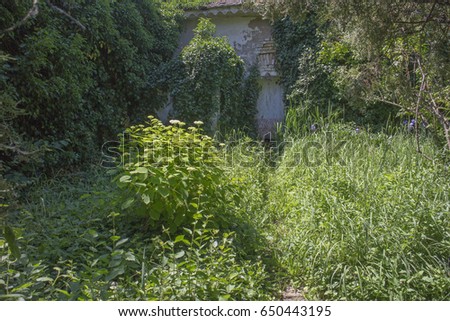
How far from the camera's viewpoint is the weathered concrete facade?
10445 millimetres

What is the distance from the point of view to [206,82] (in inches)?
352

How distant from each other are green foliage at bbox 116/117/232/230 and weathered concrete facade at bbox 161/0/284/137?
627 centimetres

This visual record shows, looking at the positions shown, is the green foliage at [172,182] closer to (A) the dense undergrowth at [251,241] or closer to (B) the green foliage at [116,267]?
(A) the dense undergrowth at [251,241]

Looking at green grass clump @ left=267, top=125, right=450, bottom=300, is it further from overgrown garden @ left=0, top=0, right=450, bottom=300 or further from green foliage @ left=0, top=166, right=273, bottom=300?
green foliage @ left=0, top=166, right=273, bottom=300

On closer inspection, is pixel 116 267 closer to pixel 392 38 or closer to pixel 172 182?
pixel 172 182

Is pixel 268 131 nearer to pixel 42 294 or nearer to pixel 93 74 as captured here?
pixel 93 74

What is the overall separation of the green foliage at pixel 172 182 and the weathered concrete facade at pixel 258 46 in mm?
6268

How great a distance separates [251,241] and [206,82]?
5373mm

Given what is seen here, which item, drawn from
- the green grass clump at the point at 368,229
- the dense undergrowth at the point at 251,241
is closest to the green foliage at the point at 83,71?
the dense undergrowth at the point at 251,241

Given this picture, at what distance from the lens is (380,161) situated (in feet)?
18.7

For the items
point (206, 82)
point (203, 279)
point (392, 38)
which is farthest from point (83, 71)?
point (203, 279)

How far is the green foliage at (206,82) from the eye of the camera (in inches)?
352

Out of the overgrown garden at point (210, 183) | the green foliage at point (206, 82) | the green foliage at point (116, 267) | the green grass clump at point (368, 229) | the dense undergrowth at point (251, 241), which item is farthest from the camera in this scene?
the green foliage at point (206, 82)

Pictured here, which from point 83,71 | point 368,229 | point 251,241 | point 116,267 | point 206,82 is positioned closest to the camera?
point 116,267
